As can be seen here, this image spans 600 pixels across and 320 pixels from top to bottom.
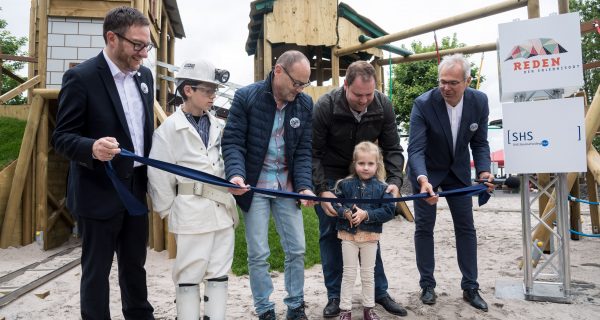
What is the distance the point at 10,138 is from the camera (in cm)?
728

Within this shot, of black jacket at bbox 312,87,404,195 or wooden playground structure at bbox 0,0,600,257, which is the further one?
wooden playground structure at bbox 0,0,600,257

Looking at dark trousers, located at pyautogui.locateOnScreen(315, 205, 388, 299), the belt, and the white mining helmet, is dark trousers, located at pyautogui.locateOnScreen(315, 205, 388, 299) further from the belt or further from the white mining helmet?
the white mining helmet

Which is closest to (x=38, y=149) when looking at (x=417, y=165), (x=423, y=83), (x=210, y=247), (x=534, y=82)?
(x=210, y=247)

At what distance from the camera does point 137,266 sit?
2.74 m

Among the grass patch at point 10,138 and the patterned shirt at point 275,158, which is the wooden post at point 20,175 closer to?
the grass patch at point 10,138

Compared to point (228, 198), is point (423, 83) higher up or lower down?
higher up

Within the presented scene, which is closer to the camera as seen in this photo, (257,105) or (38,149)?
(257,105)

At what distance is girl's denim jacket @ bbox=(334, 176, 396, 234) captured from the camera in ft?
10.1

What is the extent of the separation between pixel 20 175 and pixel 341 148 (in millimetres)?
5637

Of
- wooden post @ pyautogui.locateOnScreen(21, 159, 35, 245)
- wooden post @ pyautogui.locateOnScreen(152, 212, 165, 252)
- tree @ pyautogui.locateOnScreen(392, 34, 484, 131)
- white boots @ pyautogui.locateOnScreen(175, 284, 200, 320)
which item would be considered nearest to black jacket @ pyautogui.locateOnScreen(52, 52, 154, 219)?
white boots @ pyautogui.locateOnScreen(175, 284, 200, 320)

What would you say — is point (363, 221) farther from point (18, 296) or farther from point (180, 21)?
point (180, 21)

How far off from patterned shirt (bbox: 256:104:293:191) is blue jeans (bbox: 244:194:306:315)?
11cm

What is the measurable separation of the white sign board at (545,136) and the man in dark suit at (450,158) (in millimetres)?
315

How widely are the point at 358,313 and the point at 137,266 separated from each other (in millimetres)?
1744
